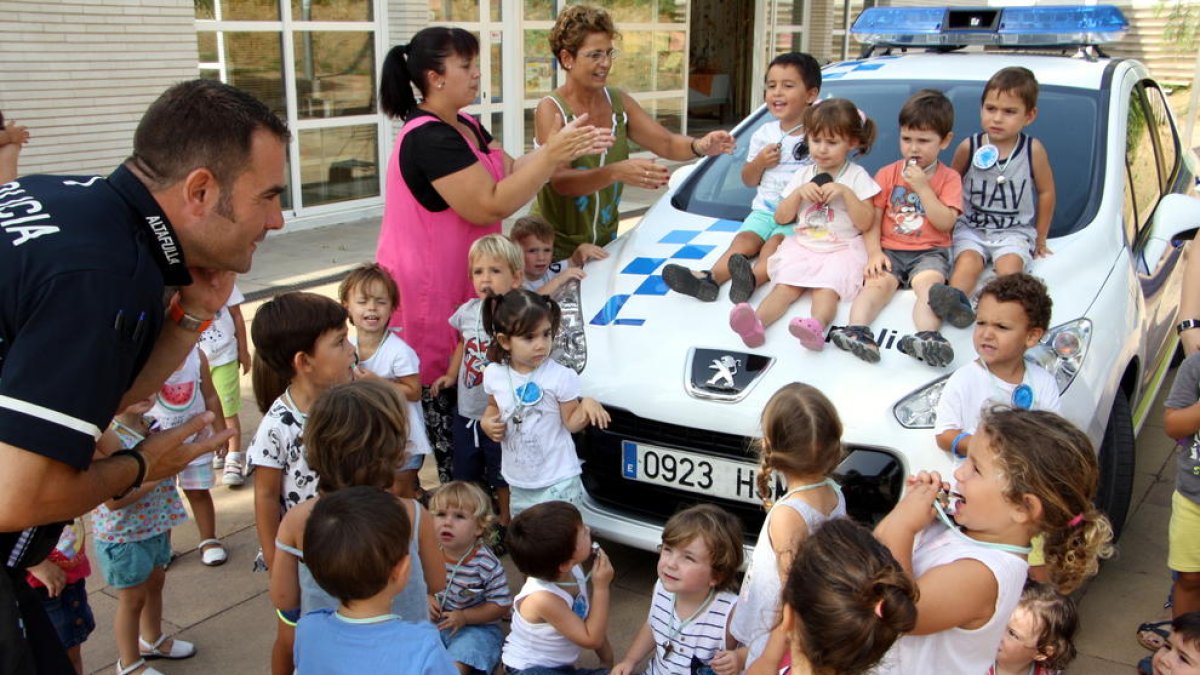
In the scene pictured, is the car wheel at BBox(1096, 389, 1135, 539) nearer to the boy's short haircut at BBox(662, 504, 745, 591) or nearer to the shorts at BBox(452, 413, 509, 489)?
the boy's short haircut at BBox(662, 504, 745, 591)

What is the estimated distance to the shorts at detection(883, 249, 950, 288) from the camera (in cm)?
386

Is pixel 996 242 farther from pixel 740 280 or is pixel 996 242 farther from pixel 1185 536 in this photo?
pixel 1185 536

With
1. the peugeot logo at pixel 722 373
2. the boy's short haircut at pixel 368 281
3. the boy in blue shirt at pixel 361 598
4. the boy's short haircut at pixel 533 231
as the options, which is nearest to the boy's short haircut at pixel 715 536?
the peugeot logo at pixel 722 373

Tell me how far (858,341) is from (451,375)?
1.51 meters

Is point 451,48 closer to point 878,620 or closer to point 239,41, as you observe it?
point 878,620

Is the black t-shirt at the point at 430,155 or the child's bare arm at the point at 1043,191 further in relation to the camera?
the child's bare arm at the point at 1043,191

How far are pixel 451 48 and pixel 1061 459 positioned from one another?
257 cm

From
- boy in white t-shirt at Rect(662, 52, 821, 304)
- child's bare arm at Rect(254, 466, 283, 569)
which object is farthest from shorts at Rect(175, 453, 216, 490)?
boy in white t-shirt at Rect(662, 52, 821, 304)

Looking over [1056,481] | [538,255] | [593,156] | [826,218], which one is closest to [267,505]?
[538,255]

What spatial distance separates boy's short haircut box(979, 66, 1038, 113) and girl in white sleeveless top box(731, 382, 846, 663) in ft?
6.36

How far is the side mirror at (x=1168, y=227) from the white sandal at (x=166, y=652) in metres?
3.85

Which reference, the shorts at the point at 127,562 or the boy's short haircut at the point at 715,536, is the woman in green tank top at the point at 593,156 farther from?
the shorts at the point at 127,562

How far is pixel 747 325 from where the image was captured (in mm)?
3564

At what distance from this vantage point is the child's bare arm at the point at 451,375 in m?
3.92
